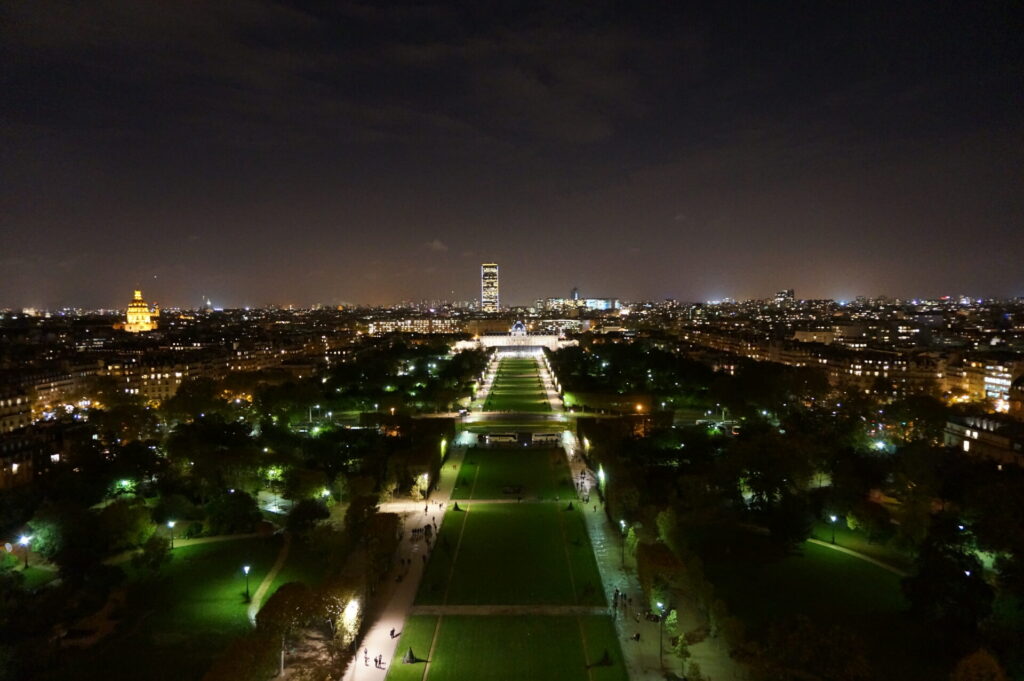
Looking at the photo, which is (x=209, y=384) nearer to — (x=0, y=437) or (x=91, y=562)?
(x=0, y=437)

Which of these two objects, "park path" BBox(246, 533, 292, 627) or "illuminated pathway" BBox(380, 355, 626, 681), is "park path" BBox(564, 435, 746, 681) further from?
"park path" BBox(246, 533, 292, 627)

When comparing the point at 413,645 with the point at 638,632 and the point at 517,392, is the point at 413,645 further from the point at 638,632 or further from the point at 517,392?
the point at 517,392

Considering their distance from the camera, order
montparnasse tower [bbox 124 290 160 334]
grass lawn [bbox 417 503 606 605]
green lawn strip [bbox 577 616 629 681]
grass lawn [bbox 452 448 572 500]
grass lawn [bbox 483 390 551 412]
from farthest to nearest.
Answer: montparnasse tower [bbox 124 290 160 334] < grass lawn [bbox 483 390 551 412] < grass lawn [bbox 452 448 572 500] < grass lawn [bbox 417 503 606 605] < green lawn strip [bbox 577 616 629 681]

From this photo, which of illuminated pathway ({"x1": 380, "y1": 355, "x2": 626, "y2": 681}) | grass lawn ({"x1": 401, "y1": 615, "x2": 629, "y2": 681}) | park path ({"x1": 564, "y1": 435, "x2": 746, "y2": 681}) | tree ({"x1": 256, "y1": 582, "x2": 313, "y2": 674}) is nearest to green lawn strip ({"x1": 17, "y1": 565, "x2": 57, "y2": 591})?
tree ({"x1": 256, "y1": 582, "x2": 313, "y2": 674})

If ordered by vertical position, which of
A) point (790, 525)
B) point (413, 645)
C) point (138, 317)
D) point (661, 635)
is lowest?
point (413, 645)

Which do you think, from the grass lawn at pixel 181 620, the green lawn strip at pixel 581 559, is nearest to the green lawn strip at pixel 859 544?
the green lawn strip at pixel 581 559

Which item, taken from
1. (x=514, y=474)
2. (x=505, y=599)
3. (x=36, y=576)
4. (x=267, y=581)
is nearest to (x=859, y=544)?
(x=505, y=599)
